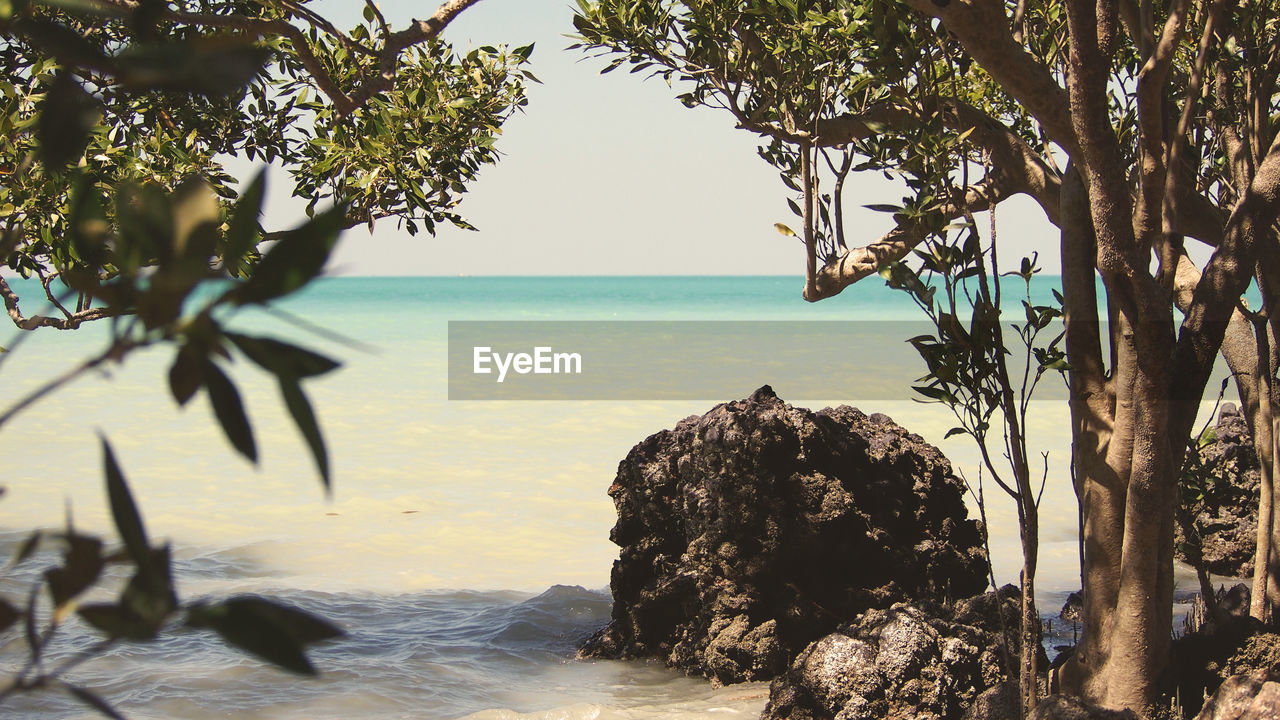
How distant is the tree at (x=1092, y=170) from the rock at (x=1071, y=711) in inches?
13.0

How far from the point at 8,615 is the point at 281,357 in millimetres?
309

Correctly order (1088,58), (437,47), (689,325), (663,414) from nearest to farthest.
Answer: (1088,58), (437,47), (663,414), (689,325)

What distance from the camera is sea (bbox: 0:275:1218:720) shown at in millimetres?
5543

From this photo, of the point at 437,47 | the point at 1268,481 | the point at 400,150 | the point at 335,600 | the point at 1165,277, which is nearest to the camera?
the point at 1165,277

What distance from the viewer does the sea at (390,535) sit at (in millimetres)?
5543

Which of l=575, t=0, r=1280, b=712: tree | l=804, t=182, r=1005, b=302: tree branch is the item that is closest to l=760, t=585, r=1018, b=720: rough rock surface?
l=575, t=0, r=1280, b=712: tree

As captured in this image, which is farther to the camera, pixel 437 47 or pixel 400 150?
pixel 437 47

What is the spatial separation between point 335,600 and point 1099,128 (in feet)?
19.8

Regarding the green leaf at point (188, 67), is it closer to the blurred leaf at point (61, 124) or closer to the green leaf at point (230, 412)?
the blurred leaf at point (61, 124)

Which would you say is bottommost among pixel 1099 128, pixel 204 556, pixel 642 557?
pixel 204 556

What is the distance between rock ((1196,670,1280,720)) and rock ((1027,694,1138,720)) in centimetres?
27

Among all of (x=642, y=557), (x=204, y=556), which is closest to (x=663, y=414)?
(x=204, y=556)

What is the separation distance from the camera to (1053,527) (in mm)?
9773

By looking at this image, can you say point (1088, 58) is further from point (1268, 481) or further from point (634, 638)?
point (634, 638)
